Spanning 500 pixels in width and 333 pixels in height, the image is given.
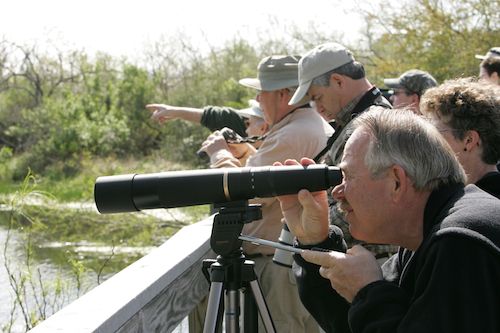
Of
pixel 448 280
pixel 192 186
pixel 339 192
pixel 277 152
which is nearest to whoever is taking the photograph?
pixel 448 280

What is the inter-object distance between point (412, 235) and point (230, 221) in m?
Answer: 0.56

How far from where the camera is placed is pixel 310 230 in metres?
2.03

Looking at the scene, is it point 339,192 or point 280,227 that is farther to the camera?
point 280,227

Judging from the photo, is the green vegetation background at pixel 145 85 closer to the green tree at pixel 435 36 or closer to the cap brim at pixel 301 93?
Answer: the green tree at pixel 435 36

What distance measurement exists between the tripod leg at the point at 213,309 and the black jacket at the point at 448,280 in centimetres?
59

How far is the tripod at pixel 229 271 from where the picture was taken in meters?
2.06

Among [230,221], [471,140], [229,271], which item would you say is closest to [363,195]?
[230,221]

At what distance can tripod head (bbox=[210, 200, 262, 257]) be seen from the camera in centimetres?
205

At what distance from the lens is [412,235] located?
67.0 inches

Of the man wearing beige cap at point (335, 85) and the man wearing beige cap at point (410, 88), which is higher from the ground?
the man wearing beige cap at point (335, 85)

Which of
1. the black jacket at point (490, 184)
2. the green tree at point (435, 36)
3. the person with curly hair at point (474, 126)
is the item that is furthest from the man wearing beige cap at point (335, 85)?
the green tree at point (435, 36)

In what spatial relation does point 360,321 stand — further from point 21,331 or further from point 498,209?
point 21,331

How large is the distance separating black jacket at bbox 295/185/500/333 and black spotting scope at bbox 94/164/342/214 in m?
0.41

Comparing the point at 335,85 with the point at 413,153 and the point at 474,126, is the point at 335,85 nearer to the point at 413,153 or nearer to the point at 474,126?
the point at 474,126
